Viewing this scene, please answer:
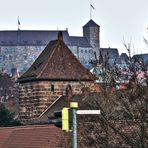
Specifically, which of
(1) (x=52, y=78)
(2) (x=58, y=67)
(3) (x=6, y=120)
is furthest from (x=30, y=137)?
(2) (x=58, y=67)

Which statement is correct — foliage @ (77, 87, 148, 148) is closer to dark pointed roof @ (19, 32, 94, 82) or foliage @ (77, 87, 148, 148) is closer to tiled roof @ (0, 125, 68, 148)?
tiled roof @ (0, 125, 68, 148)

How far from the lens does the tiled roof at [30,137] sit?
35719 millimetres

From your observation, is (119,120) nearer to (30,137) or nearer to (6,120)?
(30,137)

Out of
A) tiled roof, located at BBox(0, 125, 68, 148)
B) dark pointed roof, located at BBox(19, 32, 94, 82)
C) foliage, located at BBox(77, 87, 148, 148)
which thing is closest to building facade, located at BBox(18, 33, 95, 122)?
dark pointed roof, located at BBox(19, 32, 94, 82)

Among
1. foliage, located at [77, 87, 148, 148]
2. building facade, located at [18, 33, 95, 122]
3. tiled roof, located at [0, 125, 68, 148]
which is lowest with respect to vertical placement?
tiled roof, located at [0, 125, 68, 148]

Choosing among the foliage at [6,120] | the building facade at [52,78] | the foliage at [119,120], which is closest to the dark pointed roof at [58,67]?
the building facade at [52,78]

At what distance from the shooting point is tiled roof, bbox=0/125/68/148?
3572 centimetres

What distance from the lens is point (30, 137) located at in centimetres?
3816

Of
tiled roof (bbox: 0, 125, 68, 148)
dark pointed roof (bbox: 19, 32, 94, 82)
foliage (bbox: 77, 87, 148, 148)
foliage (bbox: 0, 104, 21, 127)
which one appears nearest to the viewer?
foliage (bbox: 77, 87, 148, 148)

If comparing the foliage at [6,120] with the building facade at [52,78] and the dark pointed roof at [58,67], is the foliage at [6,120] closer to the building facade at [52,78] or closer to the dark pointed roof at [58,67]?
the building facade at [52,78]

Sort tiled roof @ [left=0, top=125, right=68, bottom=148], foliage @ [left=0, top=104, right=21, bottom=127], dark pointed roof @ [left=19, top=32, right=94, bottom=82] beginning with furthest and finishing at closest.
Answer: dark pointed roof @ [left=19, top=32, right=94, bottom=82]
foliage @ [left=0, top=104, right=21, bottom=127]
tiled roof @ [left=0, top=125, right=68, bottom=148]

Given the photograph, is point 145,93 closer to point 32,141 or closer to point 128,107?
point 128,107

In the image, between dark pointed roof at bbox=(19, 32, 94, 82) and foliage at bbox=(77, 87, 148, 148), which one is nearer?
foliage at bbox=(77, 87, 148, 148)

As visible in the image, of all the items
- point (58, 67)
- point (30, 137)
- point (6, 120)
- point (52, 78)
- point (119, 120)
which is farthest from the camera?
point (58, 67)
